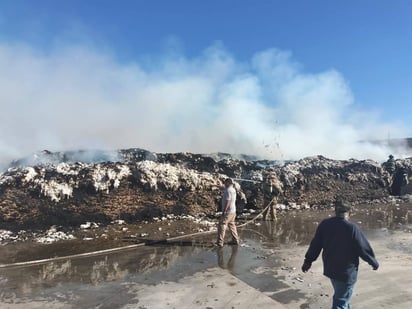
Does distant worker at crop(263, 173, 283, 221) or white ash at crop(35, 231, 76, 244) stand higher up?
distant worker at crop(263, 173, 283, 221)

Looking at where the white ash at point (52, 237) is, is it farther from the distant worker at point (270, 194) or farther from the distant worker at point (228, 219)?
the distant worker at point (270, 194)

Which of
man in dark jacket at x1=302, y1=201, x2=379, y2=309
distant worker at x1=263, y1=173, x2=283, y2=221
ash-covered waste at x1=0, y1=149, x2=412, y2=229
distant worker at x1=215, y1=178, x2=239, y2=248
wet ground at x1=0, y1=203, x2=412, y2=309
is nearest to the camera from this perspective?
man in dark jacket at x1=302, y1=201, x2=379, y2=309

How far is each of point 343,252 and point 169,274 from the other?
3920 millimetres

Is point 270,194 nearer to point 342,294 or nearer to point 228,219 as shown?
point 228,219

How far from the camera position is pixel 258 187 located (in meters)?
16.6

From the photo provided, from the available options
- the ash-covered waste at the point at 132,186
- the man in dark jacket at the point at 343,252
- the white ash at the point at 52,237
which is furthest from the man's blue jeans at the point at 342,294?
the ash-covered waste at the point at 132,186

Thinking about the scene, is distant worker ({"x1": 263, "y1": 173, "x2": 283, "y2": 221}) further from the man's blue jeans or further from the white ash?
the man's blue jeans

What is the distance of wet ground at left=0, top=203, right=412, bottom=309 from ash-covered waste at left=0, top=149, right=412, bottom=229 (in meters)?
1.29

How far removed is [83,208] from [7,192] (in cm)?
202

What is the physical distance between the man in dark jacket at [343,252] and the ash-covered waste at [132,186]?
337 inches

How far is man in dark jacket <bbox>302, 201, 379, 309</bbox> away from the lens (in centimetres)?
524

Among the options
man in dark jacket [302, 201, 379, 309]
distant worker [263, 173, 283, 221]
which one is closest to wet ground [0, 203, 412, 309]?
man in dark jacket [302, 201, 379, 309]

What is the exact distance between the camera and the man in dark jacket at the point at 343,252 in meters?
5.24

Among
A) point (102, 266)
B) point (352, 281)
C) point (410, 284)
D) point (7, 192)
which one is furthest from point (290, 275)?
point (7, 192)
